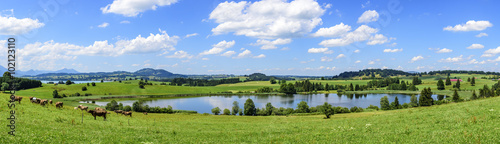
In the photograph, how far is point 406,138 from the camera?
1827 cm

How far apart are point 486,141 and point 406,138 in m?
4.31

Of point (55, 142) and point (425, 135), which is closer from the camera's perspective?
point (55, 142)

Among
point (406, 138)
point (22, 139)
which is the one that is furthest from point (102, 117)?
point (406, 138)

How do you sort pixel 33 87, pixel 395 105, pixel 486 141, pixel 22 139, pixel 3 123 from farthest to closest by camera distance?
pixel 33 87, pixel 395 105, pixel 3 123, pixel 22 139, pixel 486 141

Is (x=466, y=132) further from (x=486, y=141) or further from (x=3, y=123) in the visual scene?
(x=3, y=123)

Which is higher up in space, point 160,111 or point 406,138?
point 406,138

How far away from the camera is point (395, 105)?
111 meters

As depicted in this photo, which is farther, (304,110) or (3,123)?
(304,110)

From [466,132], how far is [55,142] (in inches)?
1092

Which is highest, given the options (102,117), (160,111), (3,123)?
(3,123)

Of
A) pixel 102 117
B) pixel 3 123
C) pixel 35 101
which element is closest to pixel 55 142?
pixel 3 123

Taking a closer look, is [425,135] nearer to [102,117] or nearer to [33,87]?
[102,117]

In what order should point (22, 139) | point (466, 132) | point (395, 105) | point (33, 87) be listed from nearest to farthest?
1. point (22, 139)
2. point (466, 132)
3. point (395, 105)
4. point (33, 87)

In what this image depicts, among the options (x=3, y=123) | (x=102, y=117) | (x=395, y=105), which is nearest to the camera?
(x=3, y=123)
